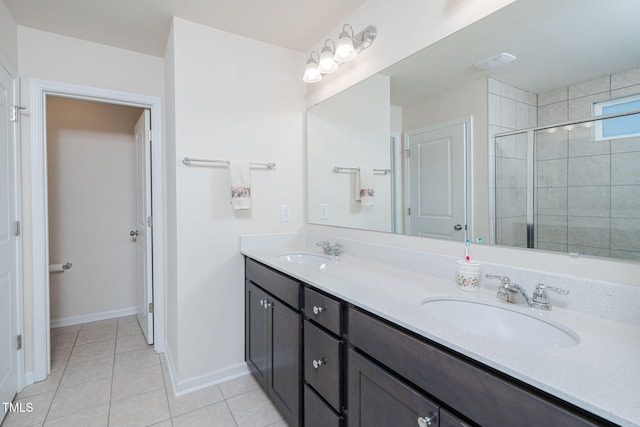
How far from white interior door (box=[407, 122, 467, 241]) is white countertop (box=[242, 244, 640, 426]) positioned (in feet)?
0.91

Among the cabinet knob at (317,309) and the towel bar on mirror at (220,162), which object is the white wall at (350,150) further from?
the cabinet knob at (317,309)

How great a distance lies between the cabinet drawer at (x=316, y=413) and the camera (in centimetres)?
120

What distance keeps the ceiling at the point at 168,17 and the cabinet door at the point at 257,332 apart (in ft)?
5.48

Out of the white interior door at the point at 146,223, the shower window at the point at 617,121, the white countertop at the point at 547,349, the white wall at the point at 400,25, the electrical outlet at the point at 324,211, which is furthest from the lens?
the white interior door at the point at 146,223

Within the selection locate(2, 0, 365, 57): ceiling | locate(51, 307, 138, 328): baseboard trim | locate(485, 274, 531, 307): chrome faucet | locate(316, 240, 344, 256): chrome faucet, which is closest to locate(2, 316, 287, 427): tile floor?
locate(51, 307, 138, 328): baseboard trim

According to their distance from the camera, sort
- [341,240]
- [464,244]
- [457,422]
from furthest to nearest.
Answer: [341,240], [464,244], [457,422]

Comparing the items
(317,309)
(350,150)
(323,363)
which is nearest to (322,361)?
(323,363)

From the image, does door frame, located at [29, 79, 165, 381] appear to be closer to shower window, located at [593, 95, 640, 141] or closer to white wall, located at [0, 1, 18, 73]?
white wall, located at [0, 1, 18, 73]

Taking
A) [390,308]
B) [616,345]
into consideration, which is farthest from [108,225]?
[616,345]

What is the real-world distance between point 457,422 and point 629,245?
74 centimetres

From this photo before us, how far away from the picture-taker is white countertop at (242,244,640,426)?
1.82ft

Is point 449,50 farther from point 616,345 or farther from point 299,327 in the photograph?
point 299,327

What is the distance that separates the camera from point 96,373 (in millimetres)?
2146

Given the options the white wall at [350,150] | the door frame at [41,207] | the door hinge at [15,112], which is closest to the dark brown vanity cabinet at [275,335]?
the white wall at [350,150]
